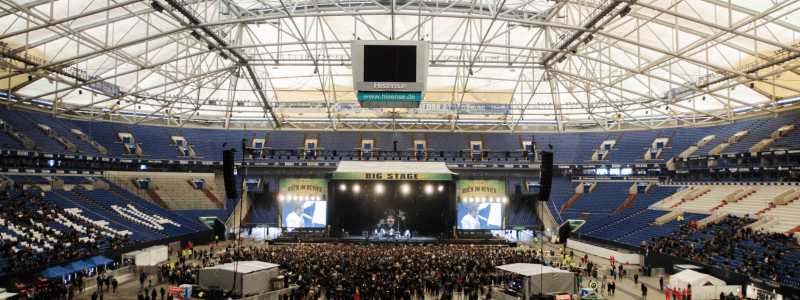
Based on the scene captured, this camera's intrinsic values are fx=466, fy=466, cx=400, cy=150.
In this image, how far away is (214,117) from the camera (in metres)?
42.9

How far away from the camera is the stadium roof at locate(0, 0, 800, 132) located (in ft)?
63.0

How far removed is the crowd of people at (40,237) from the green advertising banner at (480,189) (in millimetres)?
25241

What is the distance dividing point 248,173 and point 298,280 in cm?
2434

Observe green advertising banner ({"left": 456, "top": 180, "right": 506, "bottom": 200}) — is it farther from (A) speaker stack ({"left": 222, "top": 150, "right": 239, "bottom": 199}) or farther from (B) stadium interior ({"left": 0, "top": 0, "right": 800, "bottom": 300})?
(A) speaker stack ({"left": 222, "top": 150, "right": 239, "bottom": 199})

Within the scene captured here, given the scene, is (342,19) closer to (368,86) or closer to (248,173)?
(368,86)

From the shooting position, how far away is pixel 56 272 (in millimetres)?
20984

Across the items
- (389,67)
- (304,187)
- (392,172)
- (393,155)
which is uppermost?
(389,67)

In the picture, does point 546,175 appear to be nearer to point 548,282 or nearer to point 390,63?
point 548,282

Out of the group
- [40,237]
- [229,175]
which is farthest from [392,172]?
[40,237]

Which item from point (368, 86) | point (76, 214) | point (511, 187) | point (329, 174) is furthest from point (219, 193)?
point (368, 86)

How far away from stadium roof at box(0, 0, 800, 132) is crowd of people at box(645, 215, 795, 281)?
23.7 feet

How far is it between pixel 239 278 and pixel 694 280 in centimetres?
1980

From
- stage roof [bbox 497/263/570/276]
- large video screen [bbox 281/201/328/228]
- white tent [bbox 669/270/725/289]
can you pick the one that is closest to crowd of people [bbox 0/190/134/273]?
large video screen [bbox 281/201/328/228]

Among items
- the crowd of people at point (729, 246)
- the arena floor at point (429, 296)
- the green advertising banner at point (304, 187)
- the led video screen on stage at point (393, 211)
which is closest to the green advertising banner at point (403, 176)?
the led video screen on stage at point (393, 211)
